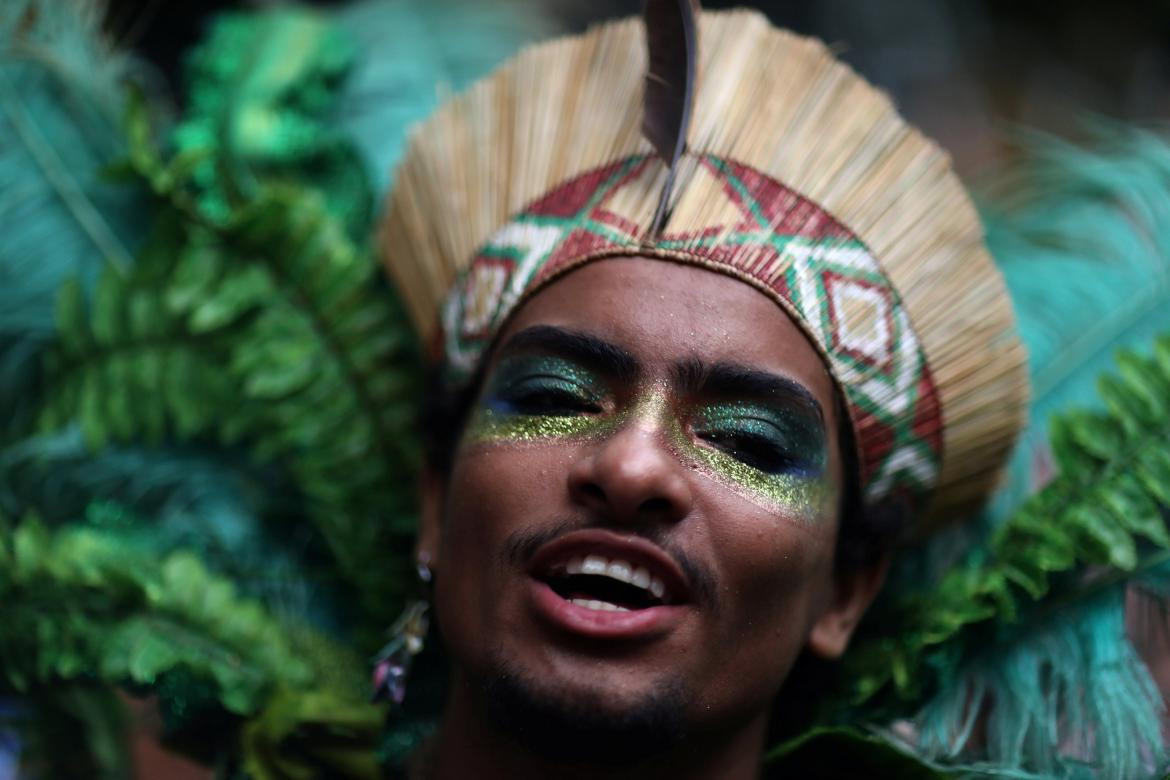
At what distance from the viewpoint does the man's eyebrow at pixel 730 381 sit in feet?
6.39

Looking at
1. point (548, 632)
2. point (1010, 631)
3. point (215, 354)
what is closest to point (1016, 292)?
point (1010, 631)

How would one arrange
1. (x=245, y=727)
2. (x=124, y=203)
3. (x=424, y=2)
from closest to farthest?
(x=245, y=727) → (x=124, y=203) → (x=424, y=2)

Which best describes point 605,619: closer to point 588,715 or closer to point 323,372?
point 588,715

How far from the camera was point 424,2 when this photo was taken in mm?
3039

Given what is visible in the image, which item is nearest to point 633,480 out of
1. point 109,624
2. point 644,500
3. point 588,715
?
point 644,500

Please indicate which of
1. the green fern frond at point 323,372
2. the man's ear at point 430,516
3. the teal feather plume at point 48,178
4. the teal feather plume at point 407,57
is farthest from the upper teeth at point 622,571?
the teal feather plume at point 48,178

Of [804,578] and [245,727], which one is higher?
[804,578]

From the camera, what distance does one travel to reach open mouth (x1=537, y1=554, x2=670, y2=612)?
1.86 meters

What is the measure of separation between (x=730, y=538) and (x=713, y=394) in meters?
0.23

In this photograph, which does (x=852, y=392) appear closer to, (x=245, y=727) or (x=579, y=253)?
(x=579, y=253)

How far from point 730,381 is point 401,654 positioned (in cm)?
79

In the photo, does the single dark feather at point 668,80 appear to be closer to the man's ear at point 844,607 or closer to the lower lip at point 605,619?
the lower lip at point 605,619

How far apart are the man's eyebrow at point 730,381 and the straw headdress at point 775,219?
0.40 ft

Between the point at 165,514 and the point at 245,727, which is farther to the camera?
the point at 165,514
